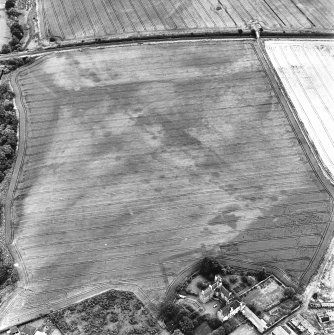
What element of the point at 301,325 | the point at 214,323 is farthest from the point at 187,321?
the point at 301,325

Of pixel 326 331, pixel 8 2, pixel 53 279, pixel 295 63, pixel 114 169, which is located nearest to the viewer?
pixel 326 331

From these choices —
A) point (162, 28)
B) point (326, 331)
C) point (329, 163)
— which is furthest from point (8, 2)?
point (326, 331)

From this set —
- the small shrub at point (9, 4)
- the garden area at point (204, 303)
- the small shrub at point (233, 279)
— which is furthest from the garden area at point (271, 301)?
the small shrub at point (9, 4)

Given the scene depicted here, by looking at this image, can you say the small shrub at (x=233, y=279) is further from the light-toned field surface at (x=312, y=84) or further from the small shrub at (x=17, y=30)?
the small shrub at (x=17, y=30)

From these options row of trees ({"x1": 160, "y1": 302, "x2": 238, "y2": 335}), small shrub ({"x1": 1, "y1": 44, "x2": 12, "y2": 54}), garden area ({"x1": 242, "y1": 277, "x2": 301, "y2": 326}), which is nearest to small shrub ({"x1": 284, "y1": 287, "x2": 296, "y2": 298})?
garden area ({"x1": 242, "y1": 277, "x2": 301, "y2": 326})

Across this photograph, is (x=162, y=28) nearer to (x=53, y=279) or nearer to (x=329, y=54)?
(x=329, y=54)

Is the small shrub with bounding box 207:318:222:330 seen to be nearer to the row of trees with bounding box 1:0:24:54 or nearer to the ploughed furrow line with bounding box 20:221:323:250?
the ploughed furrow line with bounding box 20:221:323:250
